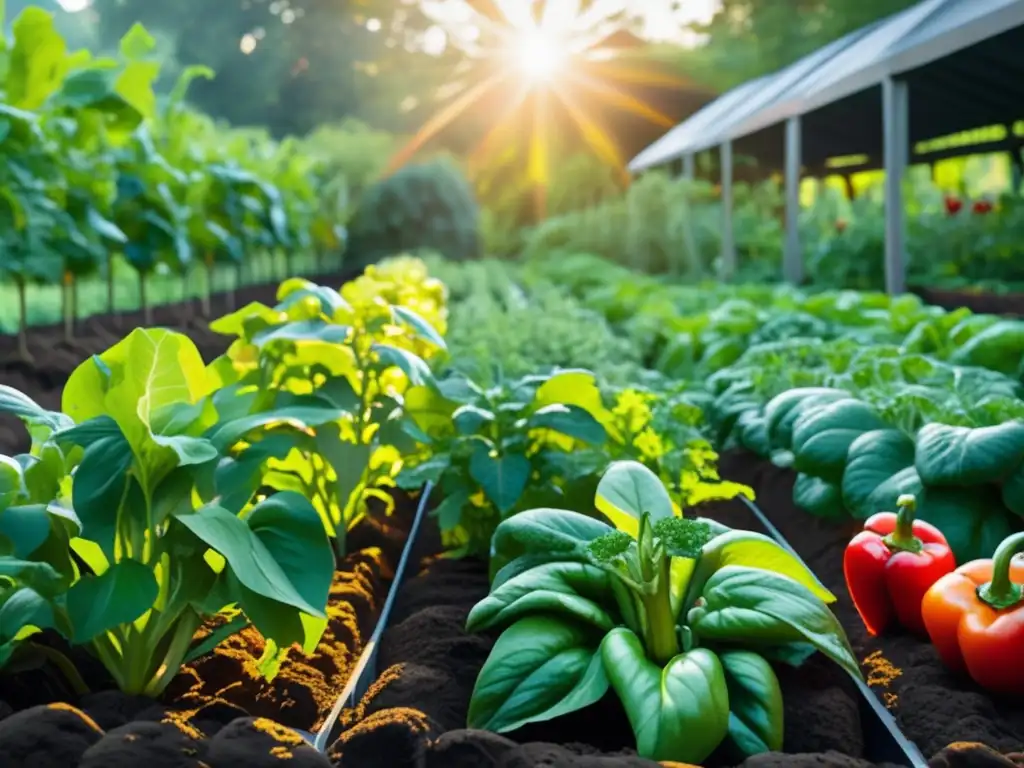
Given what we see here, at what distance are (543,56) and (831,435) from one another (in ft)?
108

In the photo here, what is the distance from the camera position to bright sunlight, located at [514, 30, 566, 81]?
Result: 3359 centimetres

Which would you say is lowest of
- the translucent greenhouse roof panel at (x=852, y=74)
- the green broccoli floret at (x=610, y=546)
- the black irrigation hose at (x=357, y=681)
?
the black irrigation hose at (x=357, y=681)

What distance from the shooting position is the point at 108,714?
4.86 ft

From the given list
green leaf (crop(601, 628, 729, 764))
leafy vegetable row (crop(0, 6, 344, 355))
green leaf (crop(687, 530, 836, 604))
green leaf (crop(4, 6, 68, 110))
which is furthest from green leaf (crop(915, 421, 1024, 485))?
green leaf (crop(4, 6, 68, 110))

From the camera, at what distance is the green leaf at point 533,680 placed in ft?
4.76

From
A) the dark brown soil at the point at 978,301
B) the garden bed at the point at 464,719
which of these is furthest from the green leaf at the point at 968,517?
the dark brown soil at the point at 978,301

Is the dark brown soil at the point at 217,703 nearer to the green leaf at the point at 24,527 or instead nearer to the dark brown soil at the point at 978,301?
the green leaf at the point at 24,527

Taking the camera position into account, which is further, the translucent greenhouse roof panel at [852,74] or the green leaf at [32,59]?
the translucent greenhouse roof panel at [852,74]

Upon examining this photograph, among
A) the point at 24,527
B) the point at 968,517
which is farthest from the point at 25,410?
the point at 968,517

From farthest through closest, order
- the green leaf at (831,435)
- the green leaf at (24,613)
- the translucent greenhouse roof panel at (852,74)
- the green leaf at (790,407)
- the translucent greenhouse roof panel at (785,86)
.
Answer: the translucent greenhouse roof panel at (785,86) < the translucent greenhouse roof panel at (852,74) < the green leaf at (790,407) < the green leaf at (831,435) < the green leaf at (24,613)

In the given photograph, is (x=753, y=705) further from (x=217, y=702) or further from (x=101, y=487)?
(x=101, y=487)

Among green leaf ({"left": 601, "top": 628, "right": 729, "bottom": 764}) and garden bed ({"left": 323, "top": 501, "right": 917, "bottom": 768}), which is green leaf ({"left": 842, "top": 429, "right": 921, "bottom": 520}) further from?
green leaf ({"left": 601, "top": 628, "right": 729, "bottom": 764})

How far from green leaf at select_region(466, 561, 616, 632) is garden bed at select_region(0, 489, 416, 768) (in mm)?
361

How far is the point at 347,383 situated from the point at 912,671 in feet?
4.17
